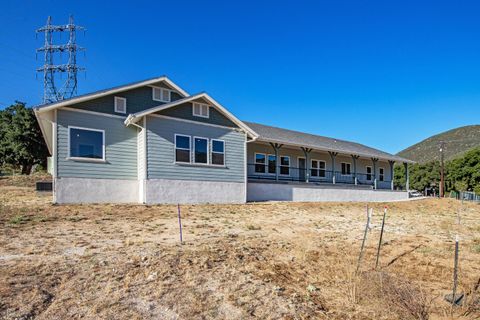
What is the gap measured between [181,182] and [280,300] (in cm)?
1148

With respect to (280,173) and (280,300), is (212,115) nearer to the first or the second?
(280,173)

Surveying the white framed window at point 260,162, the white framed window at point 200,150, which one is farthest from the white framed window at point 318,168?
the white framed window at point 200,150

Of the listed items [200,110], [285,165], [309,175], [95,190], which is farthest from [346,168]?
[95,190]

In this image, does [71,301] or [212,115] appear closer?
[71,301]

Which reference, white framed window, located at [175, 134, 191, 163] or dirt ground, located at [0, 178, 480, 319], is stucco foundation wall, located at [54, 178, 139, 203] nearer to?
white framed window, located at [175, 134, 191, 163]

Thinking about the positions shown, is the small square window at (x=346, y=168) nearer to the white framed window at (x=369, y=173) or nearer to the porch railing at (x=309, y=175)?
the porch railing at (x=309, y=175)

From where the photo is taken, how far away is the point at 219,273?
565 cm

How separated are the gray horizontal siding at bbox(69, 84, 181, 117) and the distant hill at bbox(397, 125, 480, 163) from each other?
231ft

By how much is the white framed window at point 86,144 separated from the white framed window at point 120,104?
1.34 meters

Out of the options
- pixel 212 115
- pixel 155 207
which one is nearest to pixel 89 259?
pixel 155 207

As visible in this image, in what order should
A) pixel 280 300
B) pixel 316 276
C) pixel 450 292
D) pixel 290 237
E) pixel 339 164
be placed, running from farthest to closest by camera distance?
pixel 339 164 → pixel 290 237 → pixel 316 276 → pixel 450 292 → pixel 280 300

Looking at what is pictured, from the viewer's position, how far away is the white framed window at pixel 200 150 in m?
16.4

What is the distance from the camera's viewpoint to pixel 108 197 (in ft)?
47.4

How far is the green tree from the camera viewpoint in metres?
33.2
